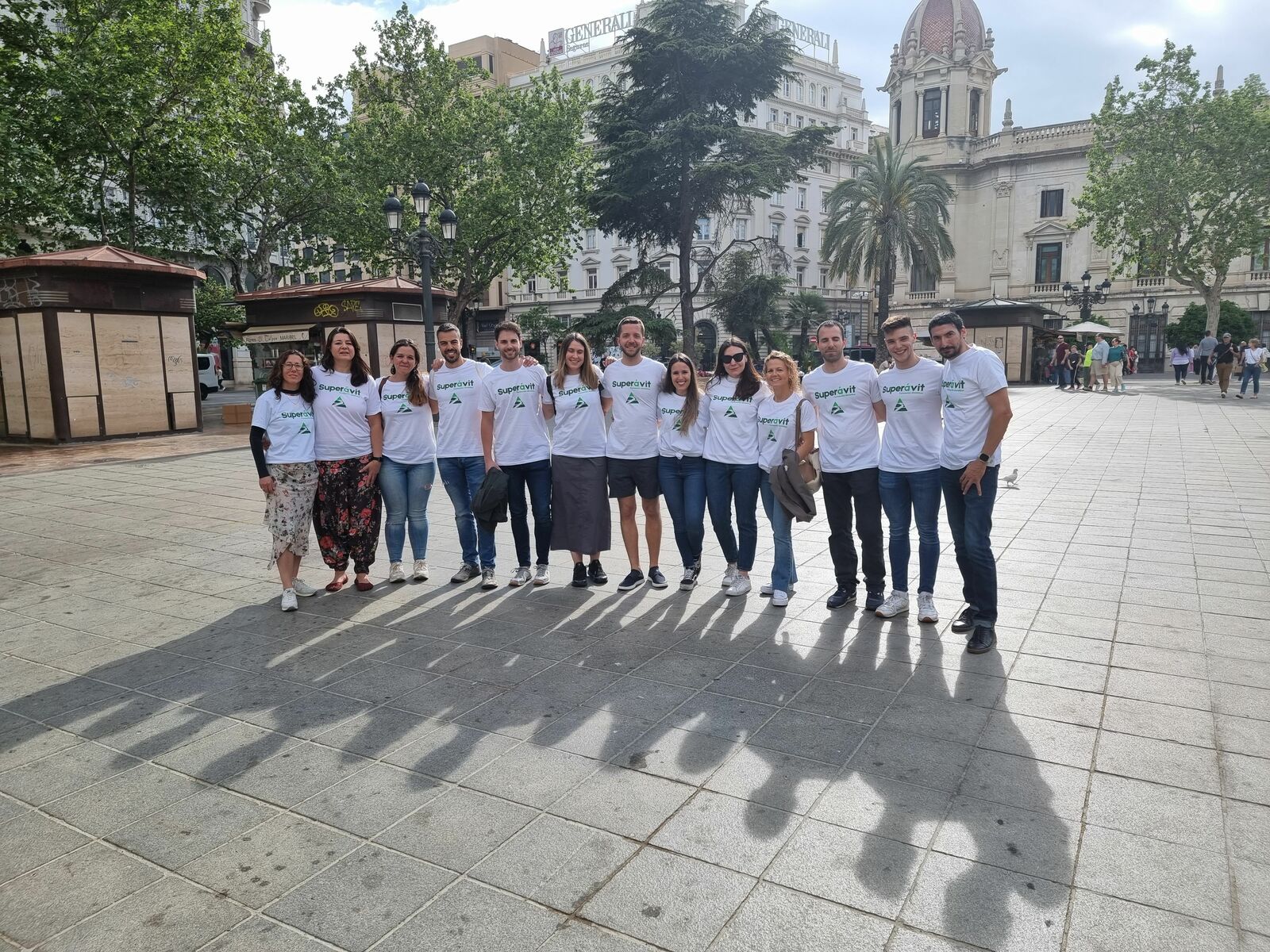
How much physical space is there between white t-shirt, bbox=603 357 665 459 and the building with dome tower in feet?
148

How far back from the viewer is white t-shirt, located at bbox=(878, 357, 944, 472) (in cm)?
511

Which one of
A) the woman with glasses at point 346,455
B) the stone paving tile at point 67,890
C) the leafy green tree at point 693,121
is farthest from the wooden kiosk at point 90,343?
the stone paving tile at point 67,890

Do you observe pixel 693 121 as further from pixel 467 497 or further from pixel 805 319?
pixel 467 497

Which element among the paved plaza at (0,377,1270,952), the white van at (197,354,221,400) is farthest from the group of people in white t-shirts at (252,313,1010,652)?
the white van at (197,354,221,400)

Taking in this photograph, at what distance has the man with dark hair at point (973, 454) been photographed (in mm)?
4770

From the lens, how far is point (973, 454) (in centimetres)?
488

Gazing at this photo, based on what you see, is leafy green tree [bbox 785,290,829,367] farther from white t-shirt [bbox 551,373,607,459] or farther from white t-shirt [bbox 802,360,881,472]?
white t-shirt [bbox 802,360,881,472]

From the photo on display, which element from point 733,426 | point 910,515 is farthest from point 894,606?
point 733,426

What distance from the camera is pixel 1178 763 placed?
346 cm

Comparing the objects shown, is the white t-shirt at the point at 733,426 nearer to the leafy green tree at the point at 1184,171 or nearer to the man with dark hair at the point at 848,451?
the man with dark hair at the point at 848,451

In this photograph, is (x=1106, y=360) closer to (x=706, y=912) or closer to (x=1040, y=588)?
(x=1040, y=588)

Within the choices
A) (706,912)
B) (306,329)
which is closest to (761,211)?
(306,329)

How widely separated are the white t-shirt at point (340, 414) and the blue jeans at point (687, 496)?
2.10 meters

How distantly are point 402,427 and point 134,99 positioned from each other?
755 inches
